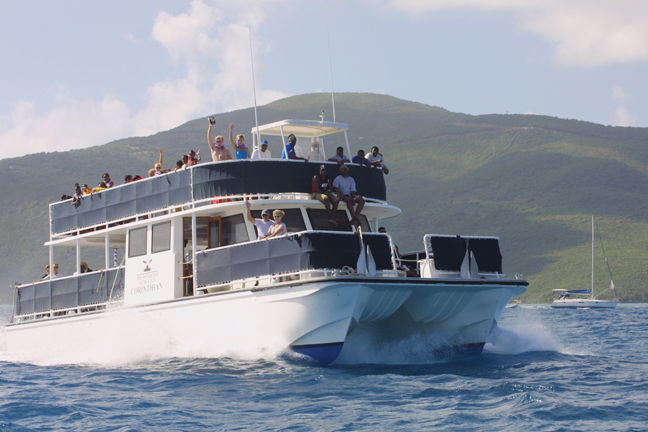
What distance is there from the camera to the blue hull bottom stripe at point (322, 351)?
16797 mm

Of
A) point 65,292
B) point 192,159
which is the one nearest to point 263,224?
point 192,159

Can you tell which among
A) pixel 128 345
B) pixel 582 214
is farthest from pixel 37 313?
pixel 582 214

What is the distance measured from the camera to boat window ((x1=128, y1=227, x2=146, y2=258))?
2091 centimetres

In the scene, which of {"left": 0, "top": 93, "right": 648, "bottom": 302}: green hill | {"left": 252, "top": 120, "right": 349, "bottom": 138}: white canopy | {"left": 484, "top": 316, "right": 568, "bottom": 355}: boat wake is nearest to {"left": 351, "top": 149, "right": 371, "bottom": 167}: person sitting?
{"left": 252, "top": 120, "right": 349, "bottom": 138}: white canopy

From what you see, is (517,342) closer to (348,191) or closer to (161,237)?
(348,191)

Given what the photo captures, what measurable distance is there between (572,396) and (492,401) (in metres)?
1.30

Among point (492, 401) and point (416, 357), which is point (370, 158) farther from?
point (492, 401)

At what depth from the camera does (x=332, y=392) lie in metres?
14.2

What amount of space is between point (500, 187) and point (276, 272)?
127 metres

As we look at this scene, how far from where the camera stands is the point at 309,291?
1662 cm

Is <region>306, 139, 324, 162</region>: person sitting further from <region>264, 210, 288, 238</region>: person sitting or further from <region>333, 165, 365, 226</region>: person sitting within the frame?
<region>264, 210, 288, 238</region>: person sitting

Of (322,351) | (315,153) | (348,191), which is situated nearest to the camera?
(322,351)

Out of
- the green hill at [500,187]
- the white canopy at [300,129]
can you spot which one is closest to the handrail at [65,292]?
the white canopy at [300,129]

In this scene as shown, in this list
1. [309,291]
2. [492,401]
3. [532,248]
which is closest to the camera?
[492,401]
